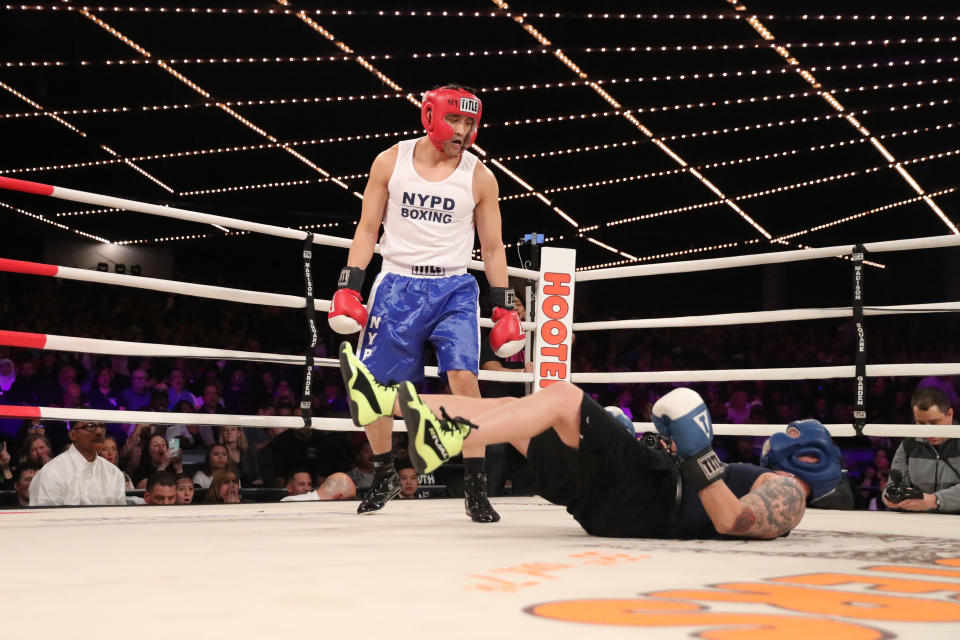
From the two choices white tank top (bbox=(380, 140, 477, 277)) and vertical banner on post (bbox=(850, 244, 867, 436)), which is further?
vertical banner on post (bbox=(850, 244, 867, 436))

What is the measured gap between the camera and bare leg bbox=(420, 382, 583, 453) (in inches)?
83.8

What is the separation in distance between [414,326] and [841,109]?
4.83m

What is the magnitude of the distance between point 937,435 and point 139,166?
697 cm

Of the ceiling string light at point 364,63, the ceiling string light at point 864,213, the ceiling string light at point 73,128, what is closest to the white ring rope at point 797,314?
the ceiling string light at point 364,63

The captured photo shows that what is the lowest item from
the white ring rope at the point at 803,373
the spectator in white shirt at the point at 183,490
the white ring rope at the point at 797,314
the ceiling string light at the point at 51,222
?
the spectator in white shirt at the point at 183,490

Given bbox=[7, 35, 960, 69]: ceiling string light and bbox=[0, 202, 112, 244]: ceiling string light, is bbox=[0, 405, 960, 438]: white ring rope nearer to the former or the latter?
bbox=[7, 35, 960, 69]: ceiling string light

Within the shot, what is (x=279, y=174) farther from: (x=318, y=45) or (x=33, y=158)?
(x=318, y=45)

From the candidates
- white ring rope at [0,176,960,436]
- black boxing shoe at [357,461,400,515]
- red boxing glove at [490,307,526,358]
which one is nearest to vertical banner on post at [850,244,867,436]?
white ring rope at [0,176,960,436]

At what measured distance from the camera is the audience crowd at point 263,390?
555cm

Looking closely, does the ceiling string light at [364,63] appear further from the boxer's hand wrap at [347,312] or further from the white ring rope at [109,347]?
the boxer's hand wrap at [347,312]

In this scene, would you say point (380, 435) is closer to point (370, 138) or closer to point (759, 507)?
point (759, 507)

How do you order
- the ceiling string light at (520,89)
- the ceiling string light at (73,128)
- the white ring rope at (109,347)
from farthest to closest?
the ceiling string light at (73,128) < the ceiling string light at (520,89) < the white ring rope at (109,347)

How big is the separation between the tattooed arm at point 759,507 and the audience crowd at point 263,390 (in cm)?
212

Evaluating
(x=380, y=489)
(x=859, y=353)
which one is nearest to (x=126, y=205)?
(x=380, y=489)
